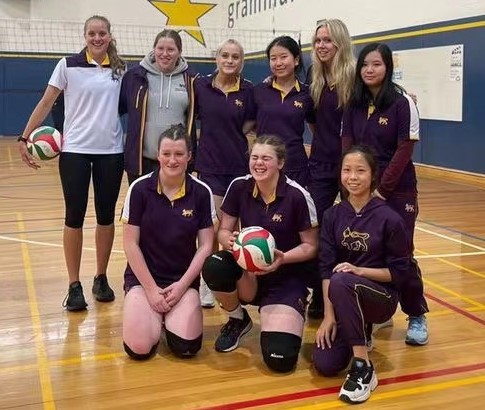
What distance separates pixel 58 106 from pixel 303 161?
1826 millimetres

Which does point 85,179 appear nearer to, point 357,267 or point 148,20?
point 357,267

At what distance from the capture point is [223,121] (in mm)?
3756

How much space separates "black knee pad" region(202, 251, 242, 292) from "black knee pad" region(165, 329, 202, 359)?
29cm

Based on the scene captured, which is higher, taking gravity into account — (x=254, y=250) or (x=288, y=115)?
(x=288, y=115)

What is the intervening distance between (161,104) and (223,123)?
38 cm

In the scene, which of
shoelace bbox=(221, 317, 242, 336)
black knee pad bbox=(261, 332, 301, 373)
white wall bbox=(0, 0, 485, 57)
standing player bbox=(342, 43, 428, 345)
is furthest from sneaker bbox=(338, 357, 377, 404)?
white wall bbox=(0, 0, 485, 57)

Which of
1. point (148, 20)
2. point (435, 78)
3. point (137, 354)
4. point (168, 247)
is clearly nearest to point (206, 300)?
point (168, 247)

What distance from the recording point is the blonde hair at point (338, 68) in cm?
352

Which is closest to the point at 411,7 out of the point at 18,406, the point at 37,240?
the point at 37,240

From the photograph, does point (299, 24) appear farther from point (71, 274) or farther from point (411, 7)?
point (71, 274)

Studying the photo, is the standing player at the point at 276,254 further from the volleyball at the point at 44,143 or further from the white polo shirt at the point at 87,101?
the volleyball at the point at 44,143

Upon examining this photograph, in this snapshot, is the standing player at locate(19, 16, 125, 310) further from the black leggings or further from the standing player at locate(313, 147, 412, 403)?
the standing player at locate(313, 147, 412, 403)

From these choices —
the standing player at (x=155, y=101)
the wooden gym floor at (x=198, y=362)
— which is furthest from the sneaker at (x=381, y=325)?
the standing player at (x=155, y=101)

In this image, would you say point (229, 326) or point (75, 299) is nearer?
point (229, 326)
